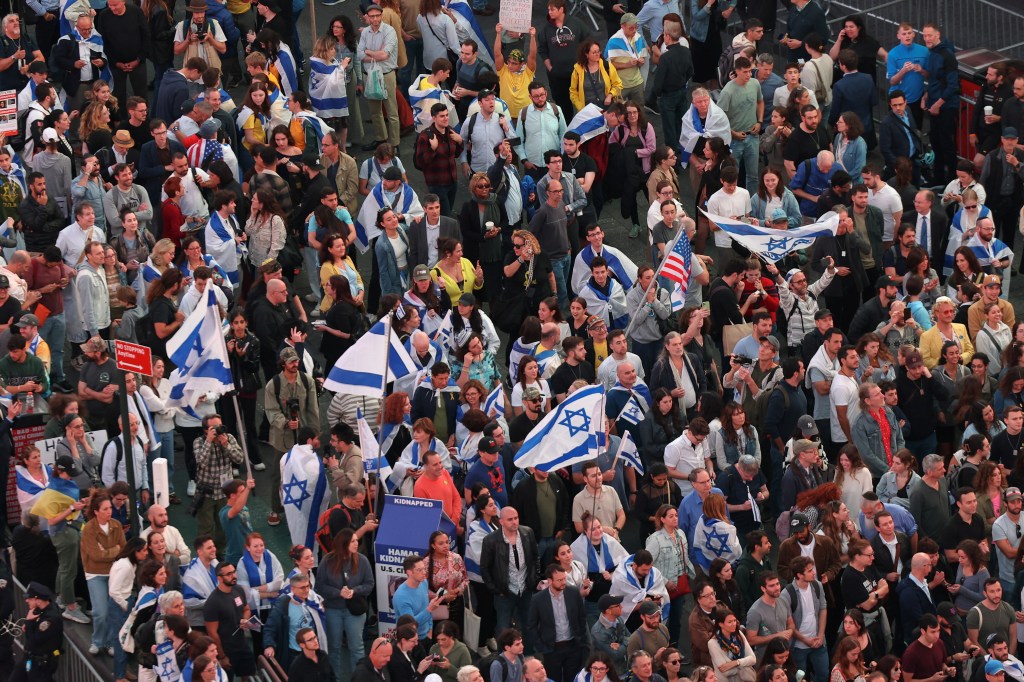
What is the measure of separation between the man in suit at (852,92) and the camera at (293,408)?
8864 millimetres

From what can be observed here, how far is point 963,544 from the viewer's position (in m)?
21.5

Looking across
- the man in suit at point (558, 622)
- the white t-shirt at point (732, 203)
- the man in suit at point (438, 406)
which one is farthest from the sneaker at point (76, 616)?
the white t-shirt at point (732, 203)

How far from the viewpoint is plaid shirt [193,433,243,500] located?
71.5 ft

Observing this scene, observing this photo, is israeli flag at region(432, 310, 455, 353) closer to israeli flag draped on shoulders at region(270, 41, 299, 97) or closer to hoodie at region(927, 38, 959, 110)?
israeli flag draped on shoulders at region(270, 41, 299, 97)

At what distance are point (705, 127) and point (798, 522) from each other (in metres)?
7.34

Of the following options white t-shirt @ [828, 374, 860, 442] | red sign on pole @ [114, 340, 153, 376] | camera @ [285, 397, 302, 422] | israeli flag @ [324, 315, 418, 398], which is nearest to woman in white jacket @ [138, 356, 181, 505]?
camera @ [285, 397, 302, 422]

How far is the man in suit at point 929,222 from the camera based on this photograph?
2577cm

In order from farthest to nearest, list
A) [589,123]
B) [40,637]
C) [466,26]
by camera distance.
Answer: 1. [466,26]
2. [589,123]
3. [40,637]

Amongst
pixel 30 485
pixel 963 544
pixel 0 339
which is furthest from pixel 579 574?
pixel 0 339

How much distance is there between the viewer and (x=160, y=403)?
22.5 meters

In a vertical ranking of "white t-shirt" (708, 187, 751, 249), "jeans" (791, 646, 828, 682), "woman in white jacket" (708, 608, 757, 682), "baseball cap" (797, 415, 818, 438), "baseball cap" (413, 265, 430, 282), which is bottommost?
"jeans" (791, 646, 828, 682)

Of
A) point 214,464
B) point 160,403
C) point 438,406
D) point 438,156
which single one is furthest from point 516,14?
point 214,464

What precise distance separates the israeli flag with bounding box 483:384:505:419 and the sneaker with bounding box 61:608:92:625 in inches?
169

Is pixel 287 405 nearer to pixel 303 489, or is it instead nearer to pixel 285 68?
pixel 303 489
